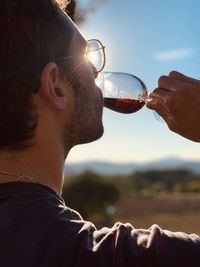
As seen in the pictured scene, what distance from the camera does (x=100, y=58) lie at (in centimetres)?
197

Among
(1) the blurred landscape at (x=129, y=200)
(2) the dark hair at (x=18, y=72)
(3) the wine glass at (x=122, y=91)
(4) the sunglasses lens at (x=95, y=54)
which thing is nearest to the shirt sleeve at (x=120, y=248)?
(2) the dark hair at (x=18, y=72)

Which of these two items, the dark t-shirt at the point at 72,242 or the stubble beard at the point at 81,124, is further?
the stubble beard at the point at 81,124

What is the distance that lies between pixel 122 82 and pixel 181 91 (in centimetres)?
70

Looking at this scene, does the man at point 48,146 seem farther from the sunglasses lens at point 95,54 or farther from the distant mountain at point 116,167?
the distant mountain at point 116,167

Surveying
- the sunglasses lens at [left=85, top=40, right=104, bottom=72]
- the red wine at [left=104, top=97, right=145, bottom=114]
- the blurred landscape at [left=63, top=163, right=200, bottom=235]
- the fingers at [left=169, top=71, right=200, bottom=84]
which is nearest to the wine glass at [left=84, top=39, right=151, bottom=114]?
the red wine at [left=104, top=97, right=145, bottom=114]

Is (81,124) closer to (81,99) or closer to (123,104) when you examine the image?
(81,99)

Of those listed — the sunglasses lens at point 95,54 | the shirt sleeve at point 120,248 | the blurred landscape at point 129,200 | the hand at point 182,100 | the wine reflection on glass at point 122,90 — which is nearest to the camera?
the shirt sleeve at point 120,248

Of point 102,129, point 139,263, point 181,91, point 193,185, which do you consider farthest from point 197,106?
point 193,185

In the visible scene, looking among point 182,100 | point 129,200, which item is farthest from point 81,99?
point 129,200

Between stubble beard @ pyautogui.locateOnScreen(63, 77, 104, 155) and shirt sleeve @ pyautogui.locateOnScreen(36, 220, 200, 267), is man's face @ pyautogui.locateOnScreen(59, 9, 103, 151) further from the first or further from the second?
shirt sleeve @ pyautogui.locateOnScreen(36, 220, 200, 267)

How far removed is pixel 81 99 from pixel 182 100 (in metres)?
0.30

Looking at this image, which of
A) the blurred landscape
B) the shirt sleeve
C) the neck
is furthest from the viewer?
the blurred landscape

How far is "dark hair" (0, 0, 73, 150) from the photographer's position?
1.56m

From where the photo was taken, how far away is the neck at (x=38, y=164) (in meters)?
1.48
